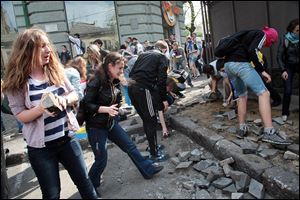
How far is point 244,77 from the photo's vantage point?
319 cm

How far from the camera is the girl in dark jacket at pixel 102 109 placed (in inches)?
102

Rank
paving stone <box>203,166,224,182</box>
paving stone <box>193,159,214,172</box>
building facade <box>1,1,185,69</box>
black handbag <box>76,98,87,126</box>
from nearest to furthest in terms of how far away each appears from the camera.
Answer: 1. building facade <box>1,1,185,69</box>
2. paving stone <box>203,166,224,182</box>
3. black handbag <box>76,98,87,126</box>
4. paving stone <box>193,159,214,172</box>

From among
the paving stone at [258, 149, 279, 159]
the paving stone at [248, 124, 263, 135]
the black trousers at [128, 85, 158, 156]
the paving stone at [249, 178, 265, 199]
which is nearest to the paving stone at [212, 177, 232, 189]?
the paving stone at [249, 178, 265, 199]

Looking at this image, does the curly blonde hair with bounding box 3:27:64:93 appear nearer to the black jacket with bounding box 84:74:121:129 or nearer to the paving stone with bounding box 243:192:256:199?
the black jacket with bounding box 84:74:121:129

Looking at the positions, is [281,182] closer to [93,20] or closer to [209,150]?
[209,150]

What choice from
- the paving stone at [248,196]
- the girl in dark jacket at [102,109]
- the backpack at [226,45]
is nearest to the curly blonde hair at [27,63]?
the girl in dark jacket at [102,109]

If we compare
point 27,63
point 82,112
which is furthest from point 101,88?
point 27,63

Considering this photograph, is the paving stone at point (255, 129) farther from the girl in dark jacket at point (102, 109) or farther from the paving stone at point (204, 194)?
the paving stone at point (204, 194)

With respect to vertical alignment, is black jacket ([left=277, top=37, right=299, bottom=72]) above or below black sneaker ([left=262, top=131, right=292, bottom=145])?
above

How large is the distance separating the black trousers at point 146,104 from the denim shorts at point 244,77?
887mm

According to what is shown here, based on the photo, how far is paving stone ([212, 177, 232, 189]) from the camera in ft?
7.61

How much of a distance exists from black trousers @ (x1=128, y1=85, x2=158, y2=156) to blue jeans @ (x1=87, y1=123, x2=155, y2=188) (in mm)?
683

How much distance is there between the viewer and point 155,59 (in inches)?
135

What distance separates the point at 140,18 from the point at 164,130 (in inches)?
125
